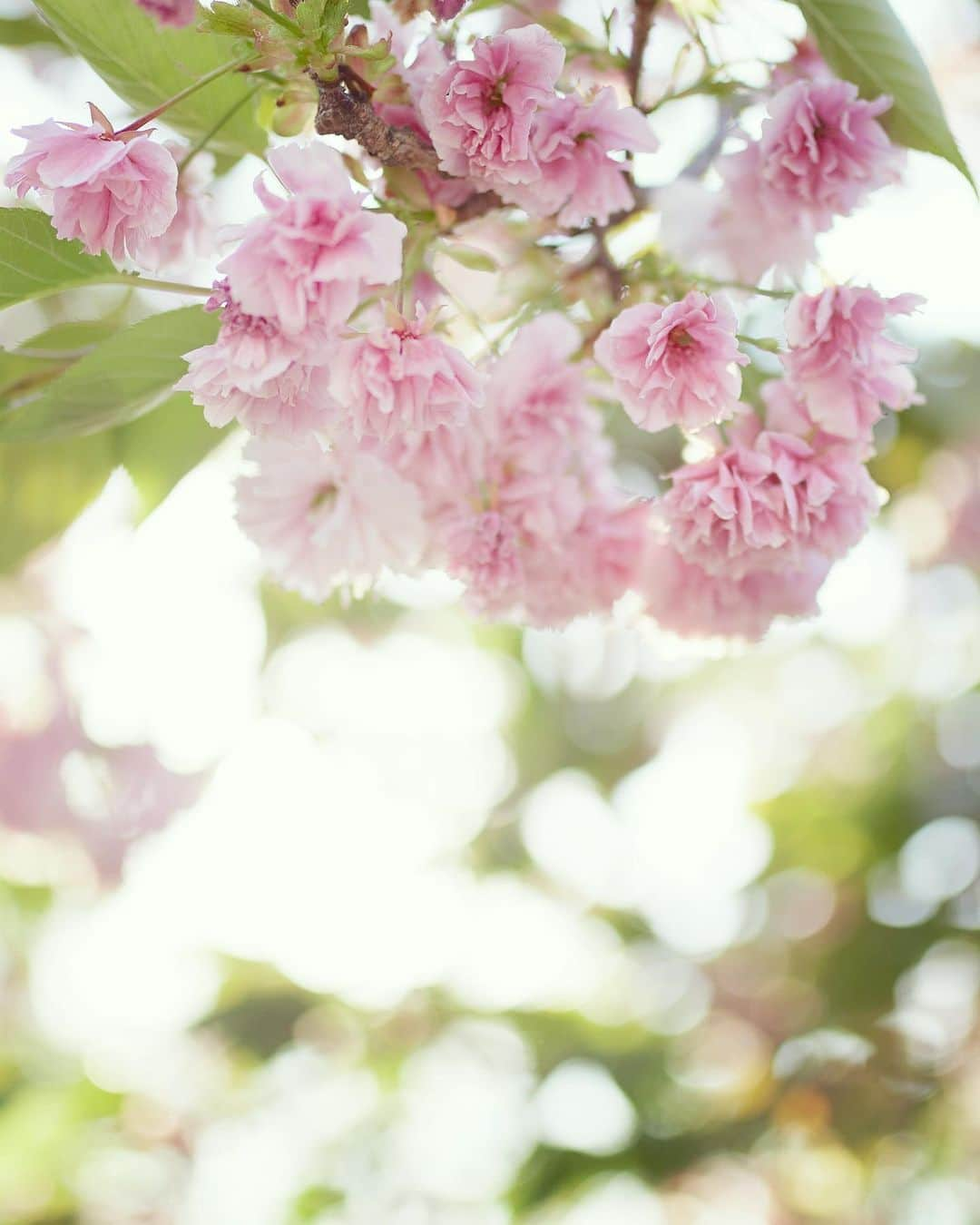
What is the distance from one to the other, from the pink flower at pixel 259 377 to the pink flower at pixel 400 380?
0.01m

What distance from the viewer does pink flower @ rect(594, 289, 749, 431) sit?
0.56m

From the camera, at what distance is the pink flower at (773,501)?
636mm

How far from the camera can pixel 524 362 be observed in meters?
0.71

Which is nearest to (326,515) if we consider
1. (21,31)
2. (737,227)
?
(737,227)

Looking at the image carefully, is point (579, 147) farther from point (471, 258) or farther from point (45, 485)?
point (45, 485)

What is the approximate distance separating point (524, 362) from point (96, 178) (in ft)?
0.93

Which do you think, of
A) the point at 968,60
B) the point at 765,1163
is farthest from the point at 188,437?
the point at 765,1163

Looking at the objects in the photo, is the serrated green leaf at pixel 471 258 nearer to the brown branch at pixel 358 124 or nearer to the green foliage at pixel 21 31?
the brown branch at pixel 358 124

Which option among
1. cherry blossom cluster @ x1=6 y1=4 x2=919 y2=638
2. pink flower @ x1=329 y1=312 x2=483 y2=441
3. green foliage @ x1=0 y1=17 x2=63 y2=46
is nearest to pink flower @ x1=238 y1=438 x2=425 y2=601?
cherry blossom cluster @ x1=6 y1=4 x2=919 y2=638

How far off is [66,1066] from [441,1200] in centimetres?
91

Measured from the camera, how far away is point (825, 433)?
67 centimetres

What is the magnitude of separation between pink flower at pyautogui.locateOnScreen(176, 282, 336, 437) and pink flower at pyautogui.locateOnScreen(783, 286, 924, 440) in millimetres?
270

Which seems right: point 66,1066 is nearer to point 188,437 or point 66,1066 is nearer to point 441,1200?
point 441,1200

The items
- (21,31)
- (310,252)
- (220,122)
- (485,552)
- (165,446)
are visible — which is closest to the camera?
(310,252)
